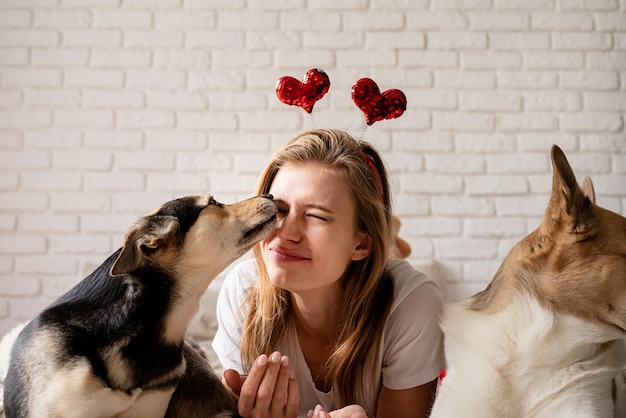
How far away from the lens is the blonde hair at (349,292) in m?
1.65

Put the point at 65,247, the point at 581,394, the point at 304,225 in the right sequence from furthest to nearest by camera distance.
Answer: the point at 65,247 → the point at 304,225 → the point at 581,394

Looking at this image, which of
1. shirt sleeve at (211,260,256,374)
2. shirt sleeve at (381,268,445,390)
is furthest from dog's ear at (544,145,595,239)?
shirt sleeve at (211,260,256,374)

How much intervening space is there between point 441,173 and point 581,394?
2.12 metres

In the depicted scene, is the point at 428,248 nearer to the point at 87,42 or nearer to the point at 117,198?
the point at 117,198

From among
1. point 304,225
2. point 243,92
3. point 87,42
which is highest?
point 87,42

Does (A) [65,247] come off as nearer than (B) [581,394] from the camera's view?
No

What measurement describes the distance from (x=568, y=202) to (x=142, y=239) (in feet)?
2.78

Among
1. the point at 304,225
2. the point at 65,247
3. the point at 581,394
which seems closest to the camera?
the point at 581,394

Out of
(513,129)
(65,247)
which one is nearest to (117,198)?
(65,247)

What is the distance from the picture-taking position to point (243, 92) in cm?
325

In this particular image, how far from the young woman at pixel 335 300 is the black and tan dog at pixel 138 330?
0.17m

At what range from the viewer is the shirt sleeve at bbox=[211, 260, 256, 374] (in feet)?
5.89

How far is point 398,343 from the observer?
1.64 m

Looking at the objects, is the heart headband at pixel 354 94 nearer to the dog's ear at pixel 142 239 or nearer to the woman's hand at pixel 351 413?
the dog's ear at pixel 142 239
